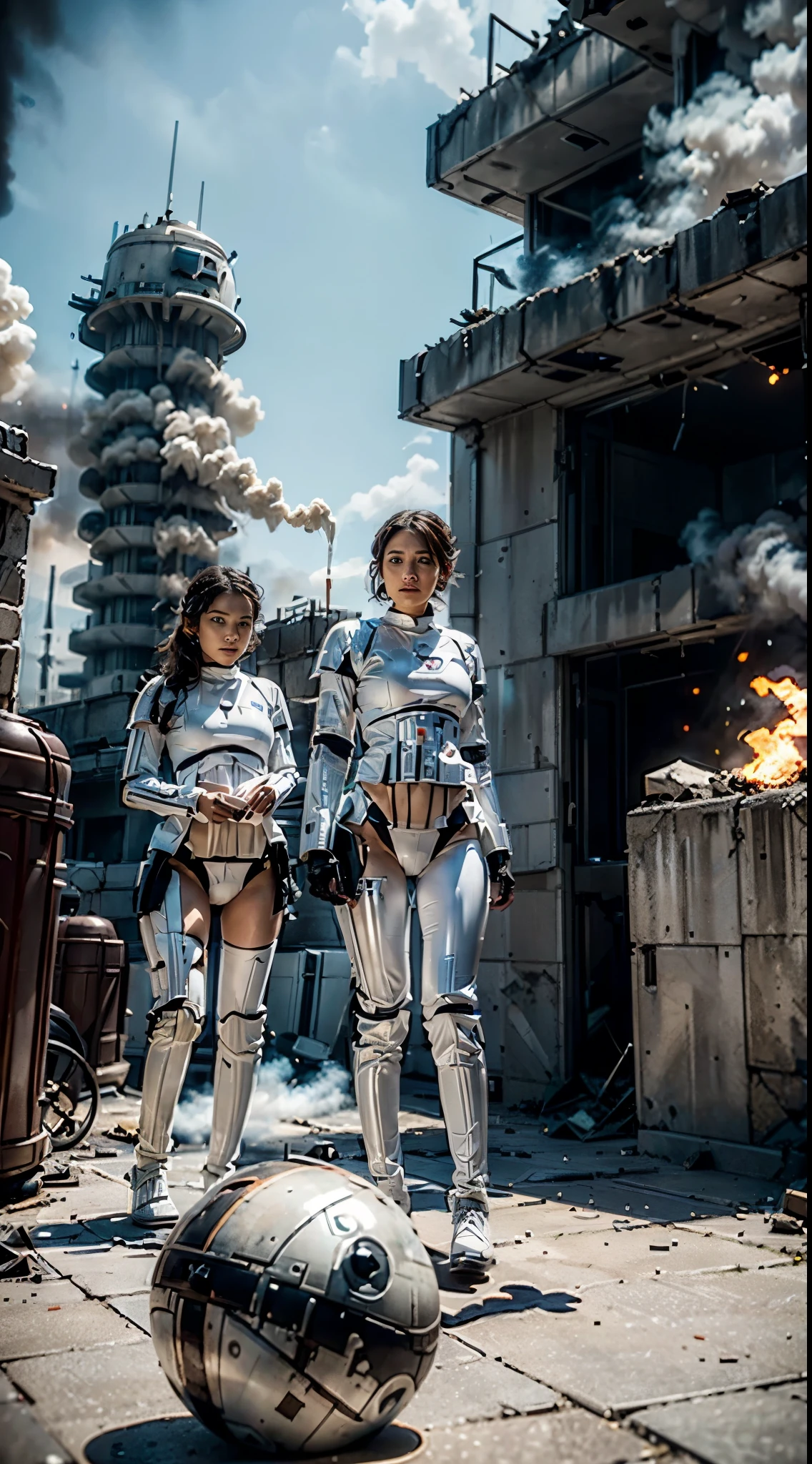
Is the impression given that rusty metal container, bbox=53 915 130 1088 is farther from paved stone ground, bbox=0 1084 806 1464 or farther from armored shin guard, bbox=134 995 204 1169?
armored shin guard, bbox=134 995 204 1169

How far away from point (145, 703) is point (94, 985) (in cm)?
539

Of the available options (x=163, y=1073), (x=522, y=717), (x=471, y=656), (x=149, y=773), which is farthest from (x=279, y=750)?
(x=522, y=717)

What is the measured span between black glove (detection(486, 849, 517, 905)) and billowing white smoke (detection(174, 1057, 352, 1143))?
404cm

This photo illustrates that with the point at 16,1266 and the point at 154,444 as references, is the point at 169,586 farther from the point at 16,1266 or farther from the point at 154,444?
the point at 16,1266

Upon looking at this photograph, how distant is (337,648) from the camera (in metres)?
4.18

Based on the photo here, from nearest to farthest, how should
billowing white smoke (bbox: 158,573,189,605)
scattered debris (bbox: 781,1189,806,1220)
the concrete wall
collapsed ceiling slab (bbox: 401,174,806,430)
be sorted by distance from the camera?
scattered debris (bbox: 781,1189,806,1220), collapsed ceiling slab (bbox: 401,174,806,430), the concrete wall, billowing white smoke (bbox: 158,573,189,605)

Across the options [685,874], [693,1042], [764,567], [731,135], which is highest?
[731,135]

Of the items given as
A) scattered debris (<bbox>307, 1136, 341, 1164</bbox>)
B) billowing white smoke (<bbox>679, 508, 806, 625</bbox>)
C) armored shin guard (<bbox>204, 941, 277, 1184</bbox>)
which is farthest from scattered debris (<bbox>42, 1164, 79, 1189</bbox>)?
billowing white smoke (<bbox>679, 508, 806, 625</bbox>)

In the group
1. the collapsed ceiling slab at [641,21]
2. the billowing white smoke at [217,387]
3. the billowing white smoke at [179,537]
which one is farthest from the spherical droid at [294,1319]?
the billowing white smoke at [217,387]

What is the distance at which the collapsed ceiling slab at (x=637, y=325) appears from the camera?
9.30 m

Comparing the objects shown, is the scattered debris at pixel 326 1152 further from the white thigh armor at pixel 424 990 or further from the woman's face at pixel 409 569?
the woman's face at pixel 409 569

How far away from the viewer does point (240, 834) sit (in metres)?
4.36

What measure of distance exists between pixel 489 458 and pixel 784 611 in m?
4.34

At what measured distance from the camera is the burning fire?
9562 millimetres
